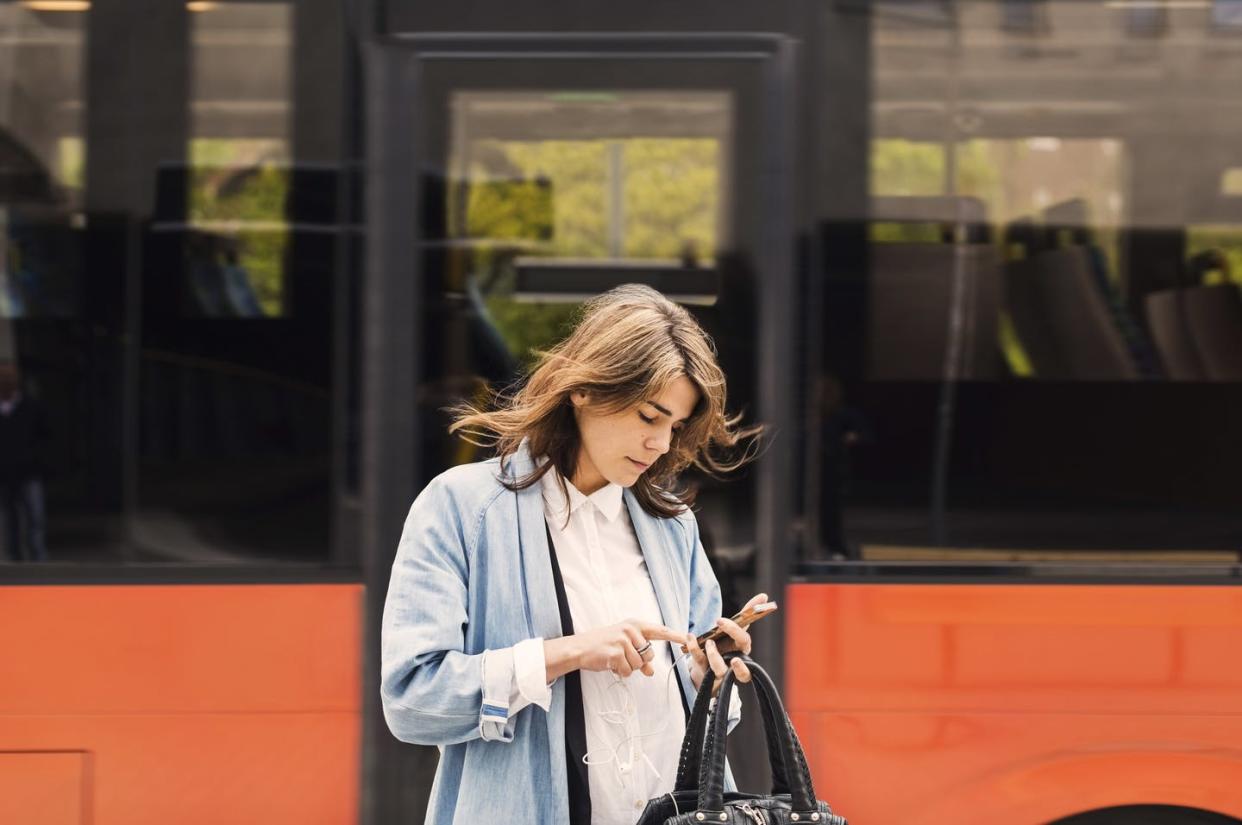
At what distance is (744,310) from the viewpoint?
3.38m

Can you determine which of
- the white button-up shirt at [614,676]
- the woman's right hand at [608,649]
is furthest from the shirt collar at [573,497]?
the woman's right hand at [608,649]

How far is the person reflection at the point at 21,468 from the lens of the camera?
3340 mm

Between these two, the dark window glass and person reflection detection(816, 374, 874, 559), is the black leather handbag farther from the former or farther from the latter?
the dark window glass

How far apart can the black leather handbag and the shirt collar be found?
34 cm

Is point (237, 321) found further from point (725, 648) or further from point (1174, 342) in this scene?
point (1174, 342)

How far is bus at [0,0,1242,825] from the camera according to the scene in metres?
3.32

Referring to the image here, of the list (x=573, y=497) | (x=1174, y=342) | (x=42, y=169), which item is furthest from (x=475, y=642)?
(x=1174, y=342)

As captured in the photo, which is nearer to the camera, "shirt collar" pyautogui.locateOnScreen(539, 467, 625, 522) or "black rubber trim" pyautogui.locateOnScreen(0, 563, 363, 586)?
"shirt collar" pyautogui.locateOnScreen(539, 467, 625, 522)

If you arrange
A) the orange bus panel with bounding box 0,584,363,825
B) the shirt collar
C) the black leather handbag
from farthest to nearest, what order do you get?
1. the orange bus panel with bounding box 0,584,363,825
2. the shirt collar
3. the black leather handbag

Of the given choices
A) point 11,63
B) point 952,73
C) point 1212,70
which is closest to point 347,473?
point 11,63

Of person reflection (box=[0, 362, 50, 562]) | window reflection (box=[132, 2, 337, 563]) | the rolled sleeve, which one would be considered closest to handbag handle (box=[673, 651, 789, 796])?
the rolled sleeve

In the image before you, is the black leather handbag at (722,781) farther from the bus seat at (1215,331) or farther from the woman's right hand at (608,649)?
the bus seat at (1215,331)

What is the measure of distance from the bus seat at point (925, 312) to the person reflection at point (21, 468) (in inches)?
85.9

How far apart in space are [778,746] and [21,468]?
233 centimetres
